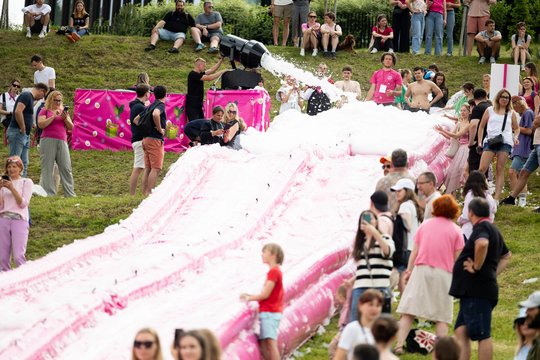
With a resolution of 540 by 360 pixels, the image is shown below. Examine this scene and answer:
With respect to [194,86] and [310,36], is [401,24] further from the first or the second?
[194,86]

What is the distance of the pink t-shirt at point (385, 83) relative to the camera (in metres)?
20.6

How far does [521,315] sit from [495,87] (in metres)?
9.37

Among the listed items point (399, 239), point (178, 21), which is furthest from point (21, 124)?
point (178, 21)

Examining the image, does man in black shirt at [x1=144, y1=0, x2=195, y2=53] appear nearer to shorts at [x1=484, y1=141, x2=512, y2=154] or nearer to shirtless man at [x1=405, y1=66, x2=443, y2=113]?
shirtless man at [x1=405, y1=66, x2=443, y2=113]

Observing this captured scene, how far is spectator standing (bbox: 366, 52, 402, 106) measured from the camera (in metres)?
20.6

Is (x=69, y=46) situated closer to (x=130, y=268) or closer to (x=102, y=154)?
(x=102, y=154)

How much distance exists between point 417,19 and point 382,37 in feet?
2.70

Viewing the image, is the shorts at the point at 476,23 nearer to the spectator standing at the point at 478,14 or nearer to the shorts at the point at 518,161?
the spectator standing at the point at 478,14

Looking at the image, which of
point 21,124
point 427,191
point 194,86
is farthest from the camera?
point 194,86

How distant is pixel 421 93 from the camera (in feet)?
65.4

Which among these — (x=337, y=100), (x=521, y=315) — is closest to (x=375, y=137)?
(x=337, y=100)

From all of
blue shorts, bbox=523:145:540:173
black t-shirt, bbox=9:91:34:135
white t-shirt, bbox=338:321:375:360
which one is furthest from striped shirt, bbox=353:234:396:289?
black t-shirt, bbox=9:91:34:135

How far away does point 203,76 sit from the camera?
20828 millimetres

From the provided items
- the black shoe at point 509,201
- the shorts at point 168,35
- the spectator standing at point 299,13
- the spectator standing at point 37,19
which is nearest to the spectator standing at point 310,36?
the spectator standing at point 299,13
